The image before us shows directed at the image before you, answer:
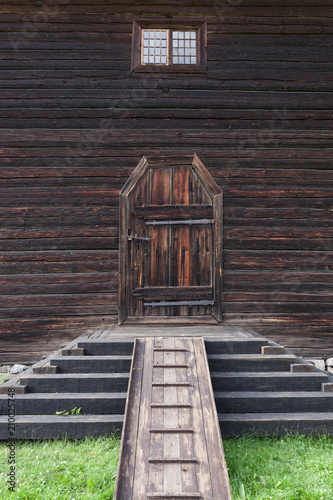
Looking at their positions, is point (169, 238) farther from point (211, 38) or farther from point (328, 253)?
point (211, 38)

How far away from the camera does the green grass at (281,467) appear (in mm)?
2230

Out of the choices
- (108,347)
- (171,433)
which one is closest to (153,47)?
(108,347)

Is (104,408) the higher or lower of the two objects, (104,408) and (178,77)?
the lower

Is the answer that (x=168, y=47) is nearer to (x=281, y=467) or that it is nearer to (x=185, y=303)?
(x=185, y=303)

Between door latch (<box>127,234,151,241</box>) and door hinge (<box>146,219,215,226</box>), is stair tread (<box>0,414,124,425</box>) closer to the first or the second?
door latch (<box>127,234,151,241</box>)

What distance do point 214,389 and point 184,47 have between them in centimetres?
517

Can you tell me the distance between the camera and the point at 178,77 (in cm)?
543

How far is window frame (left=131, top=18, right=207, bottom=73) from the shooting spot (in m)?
5.39

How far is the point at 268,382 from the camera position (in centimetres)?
330

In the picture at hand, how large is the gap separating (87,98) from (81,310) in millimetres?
3367

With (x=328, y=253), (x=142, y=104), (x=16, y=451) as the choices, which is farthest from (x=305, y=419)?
(x=142, y=104)

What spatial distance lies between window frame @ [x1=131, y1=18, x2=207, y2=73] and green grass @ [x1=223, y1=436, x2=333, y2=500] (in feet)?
17.0

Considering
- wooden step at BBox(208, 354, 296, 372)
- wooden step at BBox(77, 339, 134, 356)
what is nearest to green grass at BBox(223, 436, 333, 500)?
wooden step at BBox(208, 354, 296, 372)

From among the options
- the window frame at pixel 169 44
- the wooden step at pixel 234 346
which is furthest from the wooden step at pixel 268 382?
the window frame at pixel 169 44
